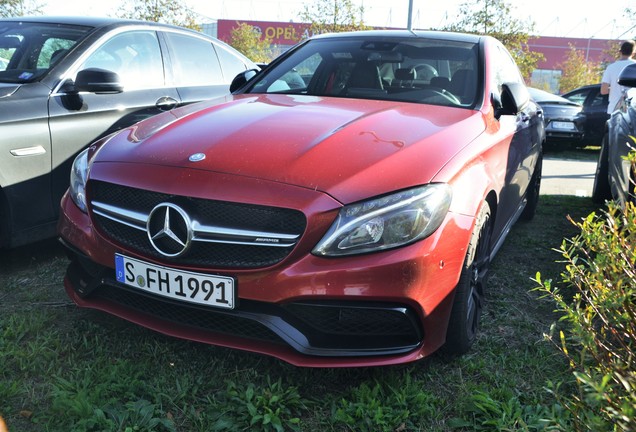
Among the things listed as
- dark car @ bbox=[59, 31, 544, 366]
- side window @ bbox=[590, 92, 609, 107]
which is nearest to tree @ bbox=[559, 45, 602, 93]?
side window @ bbox=[590, 92, 609, 107]

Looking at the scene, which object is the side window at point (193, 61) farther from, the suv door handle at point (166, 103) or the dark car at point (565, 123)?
the dark car at point (565, 123)

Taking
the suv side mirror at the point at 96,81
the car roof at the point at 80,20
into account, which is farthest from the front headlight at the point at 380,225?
the car roof at the point at 80,20

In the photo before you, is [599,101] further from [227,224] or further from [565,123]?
[227,224]

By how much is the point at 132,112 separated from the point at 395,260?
Answer: 2.61 meters

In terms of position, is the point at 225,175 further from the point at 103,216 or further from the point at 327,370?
the point at 327,370

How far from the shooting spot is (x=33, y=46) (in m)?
3.84

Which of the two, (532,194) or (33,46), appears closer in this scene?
(33,46)

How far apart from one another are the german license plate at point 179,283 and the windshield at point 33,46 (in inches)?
73.4

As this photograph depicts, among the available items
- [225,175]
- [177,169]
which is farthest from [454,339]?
Answer: [177,169]

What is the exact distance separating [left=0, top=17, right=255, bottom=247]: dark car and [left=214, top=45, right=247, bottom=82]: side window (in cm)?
26

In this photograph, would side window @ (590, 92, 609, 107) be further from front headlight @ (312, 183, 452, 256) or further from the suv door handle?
front headlight @ (312, 183, 452, 256)

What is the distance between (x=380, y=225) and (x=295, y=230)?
30 centimetres

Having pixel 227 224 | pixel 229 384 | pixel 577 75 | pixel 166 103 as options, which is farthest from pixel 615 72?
pixel 577 75

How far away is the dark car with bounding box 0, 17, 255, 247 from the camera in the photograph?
3164mm
